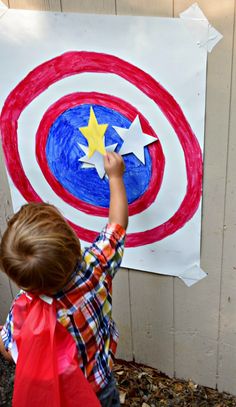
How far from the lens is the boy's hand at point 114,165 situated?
1.15m

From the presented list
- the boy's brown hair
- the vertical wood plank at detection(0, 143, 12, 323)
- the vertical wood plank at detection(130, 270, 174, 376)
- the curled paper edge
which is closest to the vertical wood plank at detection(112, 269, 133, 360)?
the vertical wood plank at detection(130, 270, 174, 376)

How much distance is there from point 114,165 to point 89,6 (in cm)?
35

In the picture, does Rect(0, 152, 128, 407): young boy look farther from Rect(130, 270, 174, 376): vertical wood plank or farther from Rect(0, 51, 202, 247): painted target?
Rect(130, 270, 174, 376): vertical wood plank

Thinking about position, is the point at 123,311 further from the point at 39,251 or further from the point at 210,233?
the point at 39,251

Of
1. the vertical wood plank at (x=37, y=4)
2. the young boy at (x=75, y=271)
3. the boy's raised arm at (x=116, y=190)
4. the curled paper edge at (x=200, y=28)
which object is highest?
the vertical wood plank at (x=37, y=4)

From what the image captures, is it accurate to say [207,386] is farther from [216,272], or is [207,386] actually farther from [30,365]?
[30,365]

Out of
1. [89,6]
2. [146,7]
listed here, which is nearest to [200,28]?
[146,7]

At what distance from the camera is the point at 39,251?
0.85m

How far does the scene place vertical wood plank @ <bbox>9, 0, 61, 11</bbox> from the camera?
110 cm

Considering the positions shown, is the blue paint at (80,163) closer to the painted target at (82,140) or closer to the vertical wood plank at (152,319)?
the painted target at (82,140)

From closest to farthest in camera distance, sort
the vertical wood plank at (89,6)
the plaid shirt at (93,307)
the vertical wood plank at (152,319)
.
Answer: the plaid shirt at (93,307), the vertical wood plank at (89,6), the vertical wood plank at (152,319)

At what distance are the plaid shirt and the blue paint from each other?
18 cm

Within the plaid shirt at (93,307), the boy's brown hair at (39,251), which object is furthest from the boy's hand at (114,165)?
the boy's brown hair at (39,251)

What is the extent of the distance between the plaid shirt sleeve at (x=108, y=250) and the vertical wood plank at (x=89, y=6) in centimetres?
47
